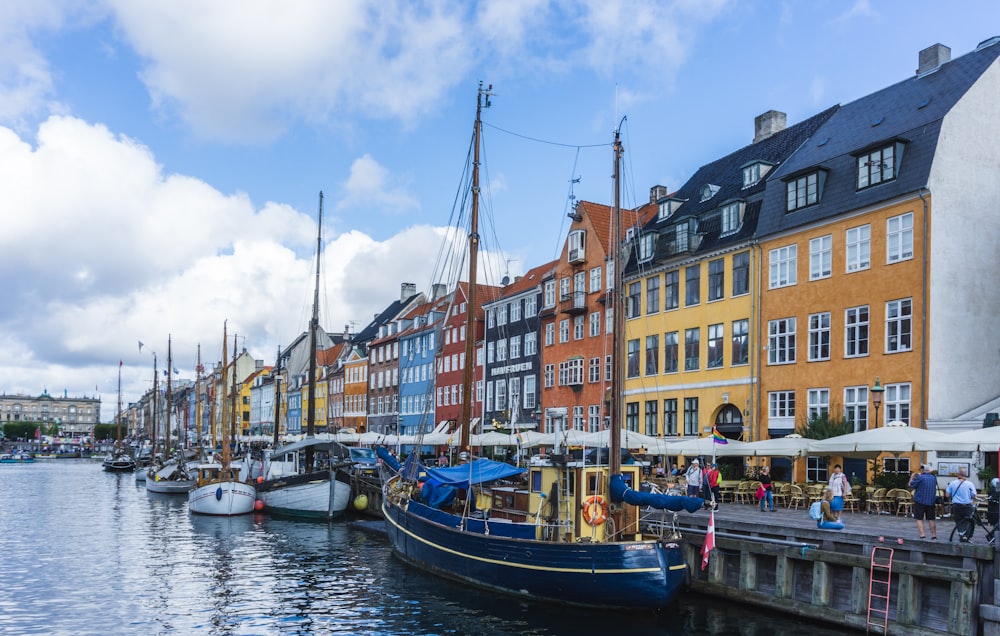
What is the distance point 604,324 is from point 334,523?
63.9 ft

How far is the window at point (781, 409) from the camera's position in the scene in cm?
4022

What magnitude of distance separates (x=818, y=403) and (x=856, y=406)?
2072 millimetres

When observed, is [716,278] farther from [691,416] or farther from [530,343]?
[530,343]

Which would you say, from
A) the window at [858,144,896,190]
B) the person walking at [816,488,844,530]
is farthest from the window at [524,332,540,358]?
the person walking at [816,488,844,530]

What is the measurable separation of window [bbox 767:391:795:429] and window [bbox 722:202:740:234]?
8.60 m

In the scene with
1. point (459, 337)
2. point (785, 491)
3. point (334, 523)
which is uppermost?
point (459, 337)

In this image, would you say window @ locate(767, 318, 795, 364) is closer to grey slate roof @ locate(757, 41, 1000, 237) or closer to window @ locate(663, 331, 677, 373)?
grey slate roof @ locate(757, 41, 1000, 237)

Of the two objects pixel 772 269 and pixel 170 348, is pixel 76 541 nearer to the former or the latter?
pixel 772 269

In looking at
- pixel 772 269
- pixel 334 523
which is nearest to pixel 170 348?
pixel 334 523

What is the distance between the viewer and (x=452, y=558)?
85.9 feet

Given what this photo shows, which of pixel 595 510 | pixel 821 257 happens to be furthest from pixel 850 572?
pixel 821 257

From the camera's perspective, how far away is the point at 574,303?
57.0 meters

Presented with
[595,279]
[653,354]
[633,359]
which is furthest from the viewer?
[595,279]

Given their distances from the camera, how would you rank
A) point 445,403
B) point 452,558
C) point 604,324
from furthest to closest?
1. point 445,403
2. point 604,324
3. point 452,558
